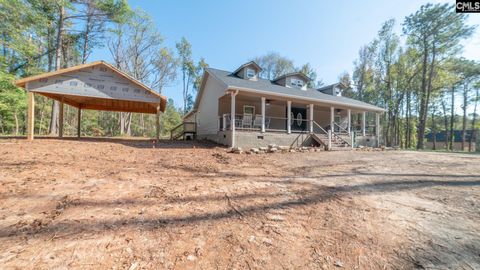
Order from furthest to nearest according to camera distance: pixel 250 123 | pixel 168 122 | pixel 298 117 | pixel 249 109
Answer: pixel 168 122 < pixel 298 117 < pixel 249 109 < pixel 250 123

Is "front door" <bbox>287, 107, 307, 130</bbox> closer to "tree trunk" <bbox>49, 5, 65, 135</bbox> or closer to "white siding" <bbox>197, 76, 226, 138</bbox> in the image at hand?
"white siding" <bbox>197, 76, 226, 138</bbox>

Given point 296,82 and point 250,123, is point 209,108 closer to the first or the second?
point 250,123

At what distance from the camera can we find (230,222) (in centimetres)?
262

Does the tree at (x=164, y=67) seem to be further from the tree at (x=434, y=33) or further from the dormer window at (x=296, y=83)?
the tree at (x=434, y=33)

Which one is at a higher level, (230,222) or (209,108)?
(209,108)

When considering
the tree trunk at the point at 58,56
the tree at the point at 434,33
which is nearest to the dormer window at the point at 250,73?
the tree trunk at the point at 58,56

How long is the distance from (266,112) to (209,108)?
4430mm

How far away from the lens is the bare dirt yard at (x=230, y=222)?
1943 mm

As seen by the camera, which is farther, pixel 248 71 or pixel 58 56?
pixel 248 71

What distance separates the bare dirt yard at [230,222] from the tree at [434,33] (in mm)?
23410

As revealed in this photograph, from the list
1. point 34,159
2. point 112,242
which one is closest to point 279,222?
point 112,242

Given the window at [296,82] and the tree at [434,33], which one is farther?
the tree at [434,33]

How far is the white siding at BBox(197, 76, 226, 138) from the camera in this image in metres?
13.8

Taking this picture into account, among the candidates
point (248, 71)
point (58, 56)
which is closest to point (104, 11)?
point (58, 56)
